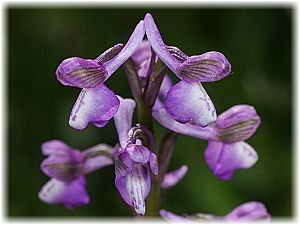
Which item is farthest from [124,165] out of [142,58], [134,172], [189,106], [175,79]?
[175,79]

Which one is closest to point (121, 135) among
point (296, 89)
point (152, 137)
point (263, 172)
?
point (152, 137)

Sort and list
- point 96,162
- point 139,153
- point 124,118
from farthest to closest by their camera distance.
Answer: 1. point 96,162
2. point 124,118
3. point 139,153

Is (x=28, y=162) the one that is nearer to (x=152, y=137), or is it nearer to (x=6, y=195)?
(x=6, y=195)

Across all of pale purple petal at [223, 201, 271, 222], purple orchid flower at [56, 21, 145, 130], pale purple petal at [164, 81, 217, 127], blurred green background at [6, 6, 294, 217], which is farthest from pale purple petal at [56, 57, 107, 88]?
blurred green background at [6, 6, 294, 217]

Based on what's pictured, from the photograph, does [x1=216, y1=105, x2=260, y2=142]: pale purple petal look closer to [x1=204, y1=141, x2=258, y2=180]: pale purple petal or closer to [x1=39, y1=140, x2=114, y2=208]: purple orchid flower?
[x1=204, y1=141, x2=258, y2=180]: pale purple petal

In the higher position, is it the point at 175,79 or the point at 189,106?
the point at 175,79

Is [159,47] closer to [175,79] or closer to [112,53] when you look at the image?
[112,53]

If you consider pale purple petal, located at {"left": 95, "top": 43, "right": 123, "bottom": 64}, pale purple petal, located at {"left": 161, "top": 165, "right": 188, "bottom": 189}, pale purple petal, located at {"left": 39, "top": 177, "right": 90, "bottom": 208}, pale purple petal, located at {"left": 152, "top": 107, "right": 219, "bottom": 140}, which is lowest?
pale purple petal, located at {"left": 39, "top": 177, "right": 90, "bottom": 208}

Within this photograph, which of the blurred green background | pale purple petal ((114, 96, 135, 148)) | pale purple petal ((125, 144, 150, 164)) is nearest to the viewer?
pale purple petal ((125, 144, 150, 164))
